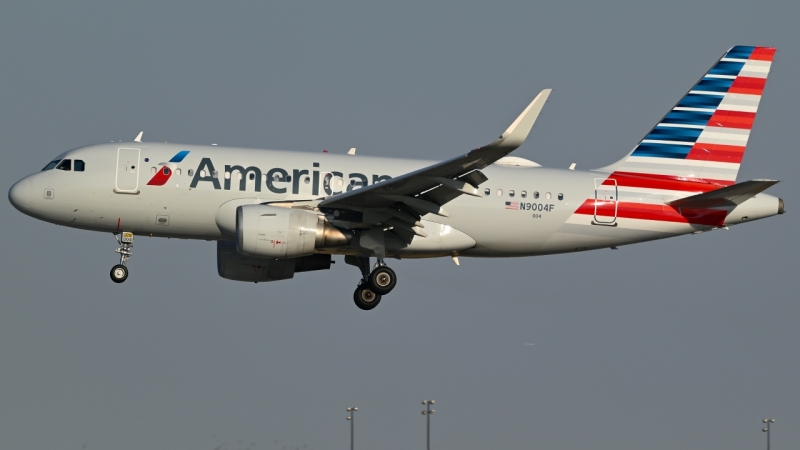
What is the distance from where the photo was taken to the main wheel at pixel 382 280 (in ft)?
112

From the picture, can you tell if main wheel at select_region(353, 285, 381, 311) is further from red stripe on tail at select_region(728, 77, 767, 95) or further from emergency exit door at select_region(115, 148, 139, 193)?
red stripe on tail at select_region(728, 77, 767, 95)

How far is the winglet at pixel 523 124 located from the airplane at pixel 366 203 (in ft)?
12.8

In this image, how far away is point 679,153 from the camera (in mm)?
36438

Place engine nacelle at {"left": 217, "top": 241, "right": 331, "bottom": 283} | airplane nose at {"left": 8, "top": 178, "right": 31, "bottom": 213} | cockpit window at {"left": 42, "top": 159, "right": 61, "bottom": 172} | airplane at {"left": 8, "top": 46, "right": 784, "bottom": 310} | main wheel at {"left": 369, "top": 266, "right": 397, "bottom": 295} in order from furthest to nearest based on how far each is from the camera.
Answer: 1. engine nacelle at {"left": 217, "top": 241, "right": 331, "bottom": 283}
2. main wheel at {"left": 369, "top": 266, "right": 397, "bottom": 295}
3. cockpit window at {"left": 42, "top": 159, "right": 61, "bottom": 172}
4. airplane nose at {"left": 8, "top": 178, "right": 31, "bottom": 213}
5. airplane at {"left": 8, "top": 46, "right": 784, "bottom": 310}

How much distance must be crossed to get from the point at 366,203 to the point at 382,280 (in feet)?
9.83

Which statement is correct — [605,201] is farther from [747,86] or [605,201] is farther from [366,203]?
[366,203]

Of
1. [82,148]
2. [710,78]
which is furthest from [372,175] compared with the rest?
[710,78]

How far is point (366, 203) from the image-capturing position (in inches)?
1266

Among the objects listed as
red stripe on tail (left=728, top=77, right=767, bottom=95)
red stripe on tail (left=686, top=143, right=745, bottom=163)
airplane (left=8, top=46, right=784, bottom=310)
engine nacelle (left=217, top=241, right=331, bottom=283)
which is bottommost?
engine nacelle (left=217, top=241, right=331, bottom=283)

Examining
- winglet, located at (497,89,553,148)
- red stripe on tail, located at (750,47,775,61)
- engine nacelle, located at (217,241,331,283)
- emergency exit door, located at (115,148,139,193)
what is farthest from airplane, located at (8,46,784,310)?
red stripe on tail, located at (750,47,775,61)

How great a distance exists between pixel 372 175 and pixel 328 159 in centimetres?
133

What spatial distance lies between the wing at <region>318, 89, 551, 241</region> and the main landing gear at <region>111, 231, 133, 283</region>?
5841mm

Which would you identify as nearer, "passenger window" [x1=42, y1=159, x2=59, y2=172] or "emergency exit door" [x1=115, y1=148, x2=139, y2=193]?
"emergency exit door" [x1=115, y1=148, x2=139, y2=193]

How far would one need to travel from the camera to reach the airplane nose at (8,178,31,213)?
3338 centimetres
